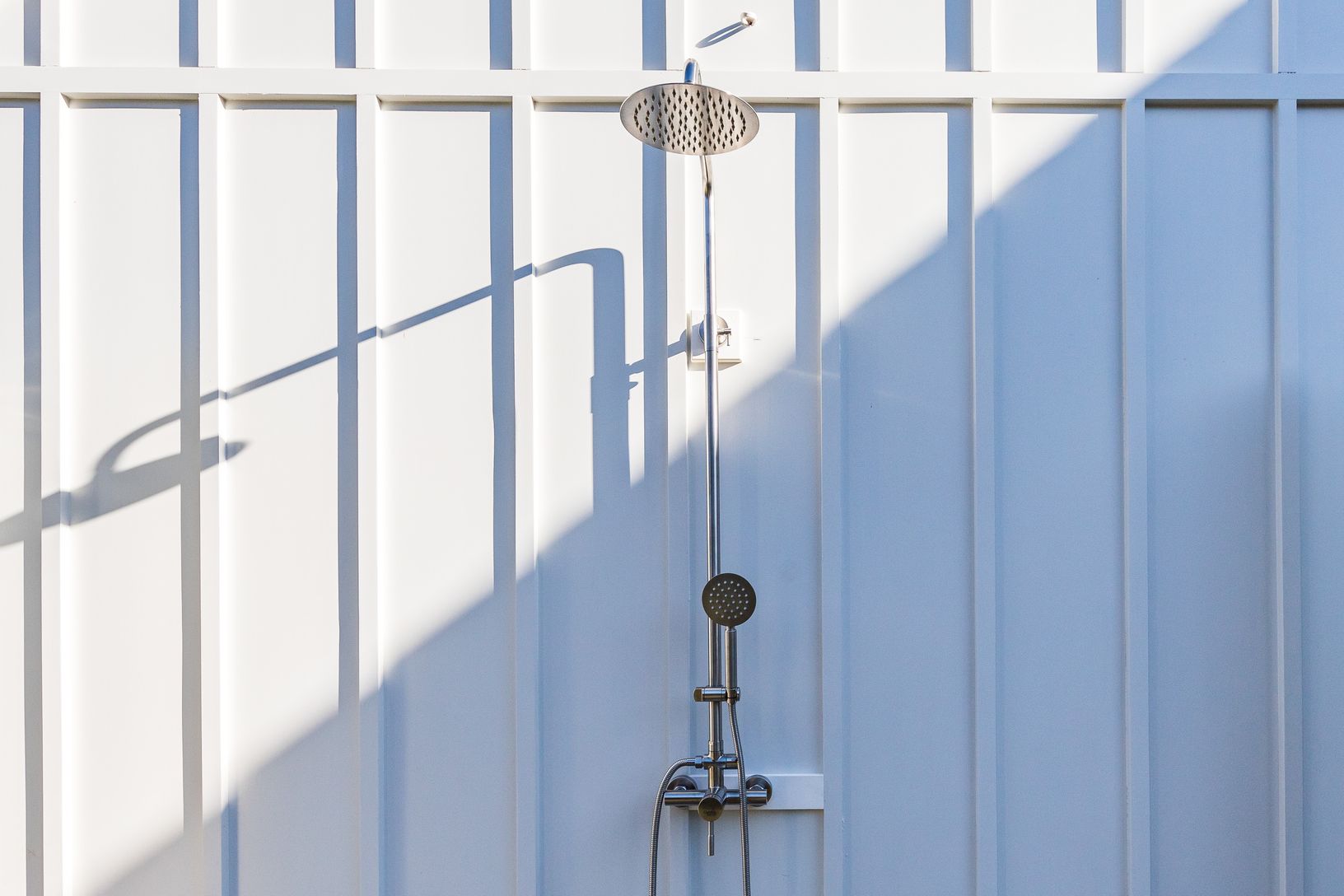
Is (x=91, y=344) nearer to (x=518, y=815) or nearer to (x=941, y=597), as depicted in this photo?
(x=518, y=815)

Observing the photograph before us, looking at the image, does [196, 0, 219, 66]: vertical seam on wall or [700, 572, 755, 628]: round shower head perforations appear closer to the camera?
[700, 572, 755, 628]: round shower head perforations

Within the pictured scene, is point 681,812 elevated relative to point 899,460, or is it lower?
lower

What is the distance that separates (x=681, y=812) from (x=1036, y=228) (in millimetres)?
1308

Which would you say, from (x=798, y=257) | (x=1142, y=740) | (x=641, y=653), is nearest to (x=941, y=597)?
(x=1142, y=740)

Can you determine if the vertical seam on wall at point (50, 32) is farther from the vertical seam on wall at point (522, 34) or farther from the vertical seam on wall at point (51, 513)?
the vertical seam on wall at point (522, 34)

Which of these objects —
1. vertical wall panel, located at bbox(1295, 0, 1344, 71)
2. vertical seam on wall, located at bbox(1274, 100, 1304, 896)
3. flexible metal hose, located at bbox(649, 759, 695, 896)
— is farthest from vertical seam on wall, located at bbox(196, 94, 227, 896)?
vertical wall panel, located at bbox(1295, 0, 1344, 71)

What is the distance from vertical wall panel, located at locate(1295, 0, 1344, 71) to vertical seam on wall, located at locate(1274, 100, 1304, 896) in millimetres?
114

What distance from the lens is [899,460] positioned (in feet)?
5.16

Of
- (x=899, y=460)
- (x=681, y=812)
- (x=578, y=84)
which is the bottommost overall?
(x=681, y=812)

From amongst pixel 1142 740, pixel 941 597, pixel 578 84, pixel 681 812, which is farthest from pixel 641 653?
pixel 578 84

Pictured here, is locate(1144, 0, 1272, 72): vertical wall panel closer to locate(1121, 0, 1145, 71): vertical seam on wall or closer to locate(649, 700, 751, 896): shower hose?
locate(1121, 0, 1145, 71): vertical seam on wall

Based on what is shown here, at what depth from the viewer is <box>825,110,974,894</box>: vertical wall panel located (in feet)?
5.09

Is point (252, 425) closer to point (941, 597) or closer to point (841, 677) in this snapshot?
point (841, 677)

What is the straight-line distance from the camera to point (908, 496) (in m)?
1.57
